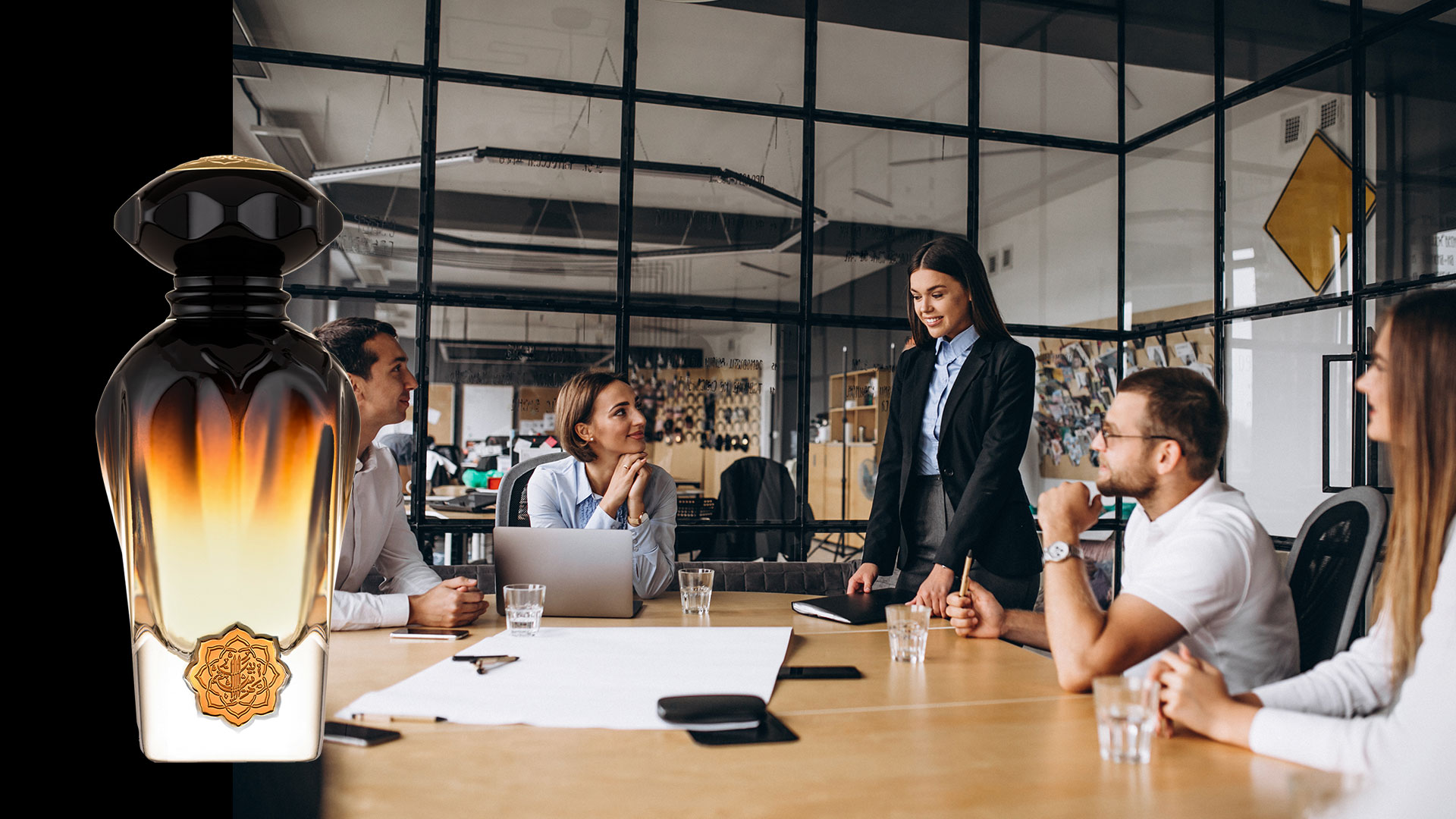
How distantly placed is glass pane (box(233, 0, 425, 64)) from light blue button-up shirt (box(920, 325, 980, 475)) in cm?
242

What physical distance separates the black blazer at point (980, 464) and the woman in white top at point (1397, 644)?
117cm

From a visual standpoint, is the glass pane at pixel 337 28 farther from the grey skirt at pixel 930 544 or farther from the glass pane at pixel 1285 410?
the glass pane at pixel 1285 410

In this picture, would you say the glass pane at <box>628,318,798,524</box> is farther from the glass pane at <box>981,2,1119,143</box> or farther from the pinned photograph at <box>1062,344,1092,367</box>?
the glass pane at <box>981,2,1119,143</box>

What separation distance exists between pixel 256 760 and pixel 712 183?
3.77 m

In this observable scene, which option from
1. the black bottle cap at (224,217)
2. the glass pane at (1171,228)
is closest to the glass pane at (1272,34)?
the glass pane at (1171,228)

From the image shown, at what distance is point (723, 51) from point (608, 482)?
226 cm

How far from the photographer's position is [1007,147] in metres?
4.19

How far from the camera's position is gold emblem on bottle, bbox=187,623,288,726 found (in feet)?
1.06

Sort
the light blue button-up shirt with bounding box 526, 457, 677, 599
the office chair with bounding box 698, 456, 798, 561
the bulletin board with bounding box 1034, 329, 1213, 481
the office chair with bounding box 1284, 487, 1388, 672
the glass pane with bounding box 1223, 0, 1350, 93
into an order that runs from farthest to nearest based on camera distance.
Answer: the bulletin board with bounding box 1034, 329, 1213, 481 < the office chair with bounding box 698, 456, 798, 561 < the glass pane with bounding box 1223, 0, 1350, 93 < the light blue button-up shirt with bounding box 526, 457, 677, 599 < the office chair with bounding box 1284, 487, 1388, 672

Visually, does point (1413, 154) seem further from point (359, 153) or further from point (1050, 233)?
point (359, 153)

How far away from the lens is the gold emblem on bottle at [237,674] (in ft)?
1.06

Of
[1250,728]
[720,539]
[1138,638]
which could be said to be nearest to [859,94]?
[720,539]

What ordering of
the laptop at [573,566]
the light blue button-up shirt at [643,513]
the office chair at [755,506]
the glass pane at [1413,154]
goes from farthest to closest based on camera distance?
the office chair at [755,506] < the glass pane at [1413,154] < the light blue button-up shirt at [643,513] < the laptop at [573,566]

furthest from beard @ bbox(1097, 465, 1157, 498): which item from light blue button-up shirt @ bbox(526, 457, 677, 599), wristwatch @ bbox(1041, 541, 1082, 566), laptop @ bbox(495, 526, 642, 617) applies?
light blue button-up shirt @ bbox(526, 457, 677, 599)
